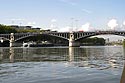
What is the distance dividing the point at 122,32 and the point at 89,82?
124 meters

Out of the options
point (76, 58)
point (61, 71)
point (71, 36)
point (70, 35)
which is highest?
point (70, 35)

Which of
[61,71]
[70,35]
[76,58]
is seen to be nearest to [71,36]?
[70,35]

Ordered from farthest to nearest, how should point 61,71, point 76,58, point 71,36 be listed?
1. point 71,36
2. point 76,58
3. point 61,71

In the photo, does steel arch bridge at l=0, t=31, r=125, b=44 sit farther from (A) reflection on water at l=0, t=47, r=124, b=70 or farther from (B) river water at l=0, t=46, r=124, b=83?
(B) river water at l=0, t=46, r=124, b=83

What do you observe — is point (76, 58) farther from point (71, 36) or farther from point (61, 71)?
point (71, 36)

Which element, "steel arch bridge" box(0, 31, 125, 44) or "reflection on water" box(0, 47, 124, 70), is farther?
"steel arch bridge" box(0, 31, 125, 44)

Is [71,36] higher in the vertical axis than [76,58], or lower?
higher

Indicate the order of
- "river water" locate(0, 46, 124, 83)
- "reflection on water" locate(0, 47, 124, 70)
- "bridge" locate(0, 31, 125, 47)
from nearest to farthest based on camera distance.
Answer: "river water" locate(0, 46, 124, 83) → "reflection on water" locate(0, 47, 124, 70) → "bridge" locate(0, 31, 125, 47)

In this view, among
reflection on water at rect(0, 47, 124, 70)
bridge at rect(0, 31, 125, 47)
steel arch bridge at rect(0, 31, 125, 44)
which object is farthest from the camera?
bridge at rect(0, 31, 125, 47)

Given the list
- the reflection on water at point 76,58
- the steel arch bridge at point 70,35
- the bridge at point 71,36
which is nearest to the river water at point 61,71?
the reflection on water at point 76,58

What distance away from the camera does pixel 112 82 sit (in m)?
17.4

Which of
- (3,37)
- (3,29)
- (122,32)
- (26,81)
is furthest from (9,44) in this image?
(26,81)

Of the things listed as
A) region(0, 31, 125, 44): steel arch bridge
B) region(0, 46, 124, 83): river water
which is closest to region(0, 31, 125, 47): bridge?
region(0, 31, 125, 44): steel arch bridge

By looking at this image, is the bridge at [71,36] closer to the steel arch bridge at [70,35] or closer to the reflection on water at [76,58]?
the steel arch bridge at [70,35]
